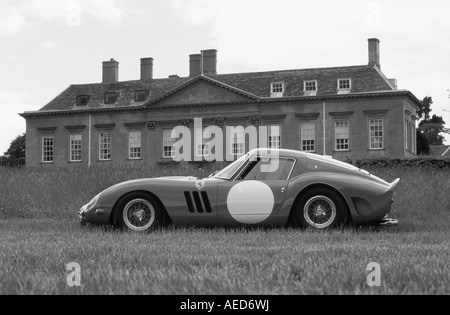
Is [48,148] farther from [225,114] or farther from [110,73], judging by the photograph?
[225,114]

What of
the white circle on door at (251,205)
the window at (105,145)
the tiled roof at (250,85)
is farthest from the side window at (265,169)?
the window at (105,145)

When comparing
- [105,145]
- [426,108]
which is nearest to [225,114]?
[105,145]

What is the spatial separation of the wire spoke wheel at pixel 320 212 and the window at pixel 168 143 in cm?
4591

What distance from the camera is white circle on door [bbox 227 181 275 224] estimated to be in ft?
32.4

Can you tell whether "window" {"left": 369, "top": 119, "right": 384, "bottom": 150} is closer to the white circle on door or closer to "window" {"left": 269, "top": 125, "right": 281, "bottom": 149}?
"window" {"left": 269, "top": 125, "right": 281, "bottom": 149}

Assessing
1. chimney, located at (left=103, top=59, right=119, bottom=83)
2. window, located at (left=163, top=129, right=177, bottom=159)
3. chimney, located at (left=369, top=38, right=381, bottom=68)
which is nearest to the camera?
chimney, located at (left=369, top=38, right=381, bottom=68)

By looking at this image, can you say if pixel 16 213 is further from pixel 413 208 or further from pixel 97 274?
pixel 97 274

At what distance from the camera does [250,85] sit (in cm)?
5562

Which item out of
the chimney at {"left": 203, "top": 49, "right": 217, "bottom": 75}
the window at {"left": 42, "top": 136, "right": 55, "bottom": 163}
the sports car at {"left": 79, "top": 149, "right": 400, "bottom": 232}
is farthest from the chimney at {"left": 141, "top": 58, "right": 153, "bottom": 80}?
the sports car at {"left": 79, "top": 149, "right": 400, "bottom": 232}

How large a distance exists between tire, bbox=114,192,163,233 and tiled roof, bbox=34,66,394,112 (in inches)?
1689

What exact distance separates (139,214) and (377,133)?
43571 millimetres

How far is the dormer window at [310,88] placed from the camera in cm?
5245
